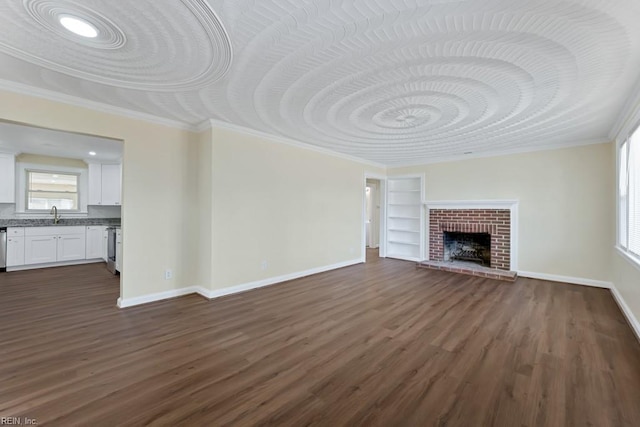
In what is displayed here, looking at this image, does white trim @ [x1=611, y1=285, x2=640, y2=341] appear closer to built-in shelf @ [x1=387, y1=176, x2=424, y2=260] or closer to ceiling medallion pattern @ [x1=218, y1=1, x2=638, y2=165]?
ceiling medallion pattern @ [x1=218, y1=1, x2=638, y2=165]

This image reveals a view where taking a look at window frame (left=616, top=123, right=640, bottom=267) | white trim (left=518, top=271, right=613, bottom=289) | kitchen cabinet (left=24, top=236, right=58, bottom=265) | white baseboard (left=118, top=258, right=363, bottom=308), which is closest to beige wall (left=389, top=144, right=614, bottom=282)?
white trim (left=518, top=271, right=613, bottom=289)

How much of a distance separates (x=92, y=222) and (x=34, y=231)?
3.19ft

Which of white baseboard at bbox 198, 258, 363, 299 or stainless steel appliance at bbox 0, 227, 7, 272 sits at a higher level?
stainless steel appliance at bbox 0, 227, 7, 272

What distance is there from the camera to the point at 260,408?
1.71 metres

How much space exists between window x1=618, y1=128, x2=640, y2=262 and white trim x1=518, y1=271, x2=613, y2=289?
95 centimetres

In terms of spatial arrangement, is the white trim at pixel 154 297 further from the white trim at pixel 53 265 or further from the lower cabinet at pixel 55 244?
the white trim at pixel 53 265

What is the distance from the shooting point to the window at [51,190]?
239 inches

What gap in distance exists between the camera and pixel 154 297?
12.0 feet

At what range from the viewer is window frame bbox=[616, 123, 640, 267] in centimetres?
331

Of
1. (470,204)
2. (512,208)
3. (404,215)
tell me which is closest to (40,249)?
(404,215)

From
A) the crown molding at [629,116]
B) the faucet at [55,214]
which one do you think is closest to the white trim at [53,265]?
the faucet at [55,214]

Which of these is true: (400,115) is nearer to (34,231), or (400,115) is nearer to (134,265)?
(134,265)

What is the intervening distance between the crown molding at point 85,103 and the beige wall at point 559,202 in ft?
18.6

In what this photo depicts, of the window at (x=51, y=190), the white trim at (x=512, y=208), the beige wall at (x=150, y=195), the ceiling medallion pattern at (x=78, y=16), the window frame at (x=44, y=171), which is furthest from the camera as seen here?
the window at (x=51, y=190)
